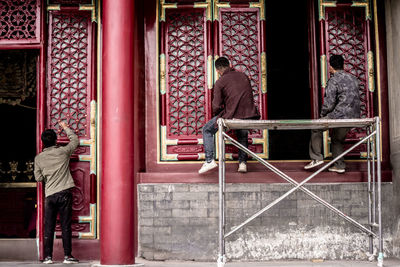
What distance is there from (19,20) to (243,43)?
10.8ft

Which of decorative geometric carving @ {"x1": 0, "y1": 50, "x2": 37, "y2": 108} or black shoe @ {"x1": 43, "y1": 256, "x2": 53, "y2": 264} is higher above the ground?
decorative geometric carving @ {"x1": 0, "y1": 50, "x2": 37, "y2": 108}

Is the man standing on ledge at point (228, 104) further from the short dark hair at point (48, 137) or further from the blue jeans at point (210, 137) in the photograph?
the short dark hair at point (48, 137)

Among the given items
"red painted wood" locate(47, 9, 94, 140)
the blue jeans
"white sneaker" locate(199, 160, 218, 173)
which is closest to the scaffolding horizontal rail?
the blue jeans

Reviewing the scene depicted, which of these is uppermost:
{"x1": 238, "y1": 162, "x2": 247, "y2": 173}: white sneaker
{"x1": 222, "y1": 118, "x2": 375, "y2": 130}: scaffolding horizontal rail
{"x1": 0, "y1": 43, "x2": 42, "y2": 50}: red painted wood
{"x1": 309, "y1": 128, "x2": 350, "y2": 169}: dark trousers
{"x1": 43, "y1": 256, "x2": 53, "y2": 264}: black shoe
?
{"x1": 0, "y1": 43, "x2": 42, "y2": 50}: red painted wood

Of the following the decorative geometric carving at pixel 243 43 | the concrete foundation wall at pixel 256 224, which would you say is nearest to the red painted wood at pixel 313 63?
the decorative geometric carving at pixel 243 43

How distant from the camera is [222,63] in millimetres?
8438

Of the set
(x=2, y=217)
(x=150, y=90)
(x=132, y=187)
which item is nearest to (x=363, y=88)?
(x=150, y=90)

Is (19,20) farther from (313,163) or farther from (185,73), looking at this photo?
(313,163)

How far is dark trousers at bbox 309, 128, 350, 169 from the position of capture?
8.45 meters

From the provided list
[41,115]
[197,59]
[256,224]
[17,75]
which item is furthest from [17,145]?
[256,224]

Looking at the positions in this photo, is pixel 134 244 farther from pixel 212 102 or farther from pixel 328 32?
pixel 328 32

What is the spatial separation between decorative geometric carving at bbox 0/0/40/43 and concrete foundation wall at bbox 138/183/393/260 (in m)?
3.00

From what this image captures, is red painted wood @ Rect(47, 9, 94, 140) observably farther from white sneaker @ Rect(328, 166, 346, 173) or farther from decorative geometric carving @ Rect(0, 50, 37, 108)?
white sneaker @ Rect(328, 166, 346, 173)

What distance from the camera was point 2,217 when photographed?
11852 mm
